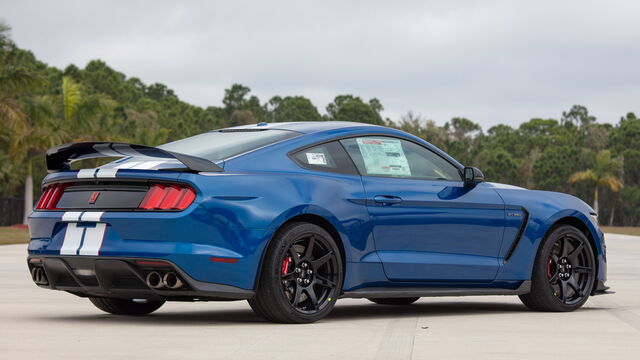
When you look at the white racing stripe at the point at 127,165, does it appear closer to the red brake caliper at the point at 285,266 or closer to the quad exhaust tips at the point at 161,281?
the quad exhaust tips at the point at 161,281

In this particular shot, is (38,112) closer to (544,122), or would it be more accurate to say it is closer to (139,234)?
(139,234)

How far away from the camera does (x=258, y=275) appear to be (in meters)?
8.28

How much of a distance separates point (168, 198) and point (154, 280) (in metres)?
0.56

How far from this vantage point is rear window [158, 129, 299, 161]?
28.7 ft

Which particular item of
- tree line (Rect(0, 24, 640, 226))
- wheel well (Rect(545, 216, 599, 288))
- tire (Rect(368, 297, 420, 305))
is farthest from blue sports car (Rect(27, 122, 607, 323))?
tree line (Rect(0, 24, 640, 226))

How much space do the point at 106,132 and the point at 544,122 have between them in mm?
122249

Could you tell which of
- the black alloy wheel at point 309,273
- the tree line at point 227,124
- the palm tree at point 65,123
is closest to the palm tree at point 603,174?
the tree line at point 227,124

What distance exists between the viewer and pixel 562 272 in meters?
10.5

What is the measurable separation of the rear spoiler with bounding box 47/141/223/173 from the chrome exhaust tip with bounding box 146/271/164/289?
752 mm

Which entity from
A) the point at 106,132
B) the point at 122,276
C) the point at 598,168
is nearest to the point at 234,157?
the point at 122,276

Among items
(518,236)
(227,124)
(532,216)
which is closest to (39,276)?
(518,236)

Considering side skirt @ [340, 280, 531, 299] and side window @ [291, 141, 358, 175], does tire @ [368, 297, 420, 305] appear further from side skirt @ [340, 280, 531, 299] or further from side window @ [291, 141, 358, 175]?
side window @ [291, 141, 358, 175]

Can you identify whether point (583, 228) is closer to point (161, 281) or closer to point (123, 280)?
point (161, 281)

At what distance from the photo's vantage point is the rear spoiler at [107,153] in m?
8.13
